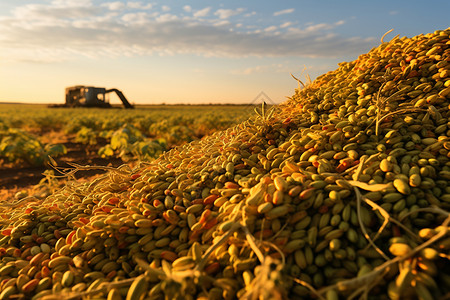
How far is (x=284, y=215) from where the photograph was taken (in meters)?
1.73

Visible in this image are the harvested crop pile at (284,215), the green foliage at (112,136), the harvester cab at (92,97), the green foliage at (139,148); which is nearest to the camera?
the harvested crop pile at (284,215)

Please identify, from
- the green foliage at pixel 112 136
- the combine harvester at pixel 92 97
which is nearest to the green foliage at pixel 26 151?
the green foliage at pixel 112 136

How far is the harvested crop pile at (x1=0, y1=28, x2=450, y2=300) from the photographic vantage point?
4.87ft

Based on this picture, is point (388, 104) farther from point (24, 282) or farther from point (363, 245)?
point (24, 282)

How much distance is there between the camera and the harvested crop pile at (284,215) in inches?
58.5

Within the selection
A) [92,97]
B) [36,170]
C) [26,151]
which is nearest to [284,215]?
[36,170]

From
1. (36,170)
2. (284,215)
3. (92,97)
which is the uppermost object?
(92,97)

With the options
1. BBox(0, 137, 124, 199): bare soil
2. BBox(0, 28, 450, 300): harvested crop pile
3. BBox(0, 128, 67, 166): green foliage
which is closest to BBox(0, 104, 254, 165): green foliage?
BBox(0, 128, 67, 166): green foliage

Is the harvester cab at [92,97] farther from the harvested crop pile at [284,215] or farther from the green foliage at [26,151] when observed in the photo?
the harvested crop pile at [284,215]

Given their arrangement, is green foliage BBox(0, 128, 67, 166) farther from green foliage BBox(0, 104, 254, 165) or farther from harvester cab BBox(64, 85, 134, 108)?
harvester cab BBox(64, 85, 134, 108)

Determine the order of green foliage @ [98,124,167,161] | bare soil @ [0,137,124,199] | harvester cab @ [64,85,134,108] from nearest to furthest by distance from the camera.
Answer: bare soil @ [0,137,124,199]
green foliage @ [98,124,167,161]
harvester cab @ [64,85,134,108]

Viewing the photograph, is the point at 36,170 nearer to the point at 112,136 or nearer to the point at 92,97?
the point at 112,136

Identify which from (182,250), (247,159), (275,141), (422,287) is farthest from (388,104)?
(182,250)

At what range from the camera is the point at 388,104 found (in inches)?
99.8
